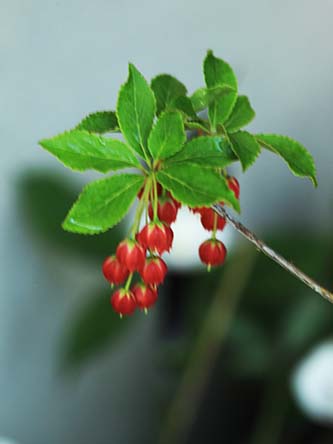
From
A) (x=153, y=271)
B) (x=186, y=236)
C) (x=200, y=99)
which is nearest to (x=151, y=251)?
(x=153, y=271)

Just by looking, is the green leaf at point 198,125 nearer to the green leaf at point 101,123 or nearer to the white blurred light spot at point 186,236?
the green leaf at point 101,123

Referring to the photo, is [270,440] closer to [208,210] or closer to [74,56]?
[74,56]

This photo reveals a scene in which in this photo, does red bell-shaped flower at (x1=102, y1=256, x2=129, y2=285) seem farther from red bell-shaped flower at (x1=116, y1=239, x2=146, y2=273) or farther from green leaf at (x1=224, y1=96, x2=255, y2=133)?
green leaf at (x1=224, y1=96, x2=255, y2=133)

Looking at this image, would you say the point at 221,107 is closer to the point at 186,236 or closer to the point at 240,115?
the point at 240,115

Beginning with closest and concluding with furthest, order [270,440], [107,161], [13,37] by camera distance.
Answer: [107,161] < [13,37] < [270,440]

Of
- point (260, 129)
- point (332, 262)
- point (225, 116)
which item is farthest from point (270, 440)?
point (225, 116)

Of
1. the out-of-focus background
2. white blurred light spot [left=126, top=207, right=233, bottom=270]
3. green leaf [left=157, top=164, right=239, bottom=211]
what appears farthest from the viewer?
white blurred light spot [left=126, top=207, right=233, bottom=270]

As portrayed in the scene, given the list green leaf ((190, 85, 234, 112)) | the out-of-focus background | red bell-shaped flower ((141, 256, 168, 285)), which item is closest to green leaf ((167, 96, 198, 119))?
green leaf ((190, 85, 234, 112))
